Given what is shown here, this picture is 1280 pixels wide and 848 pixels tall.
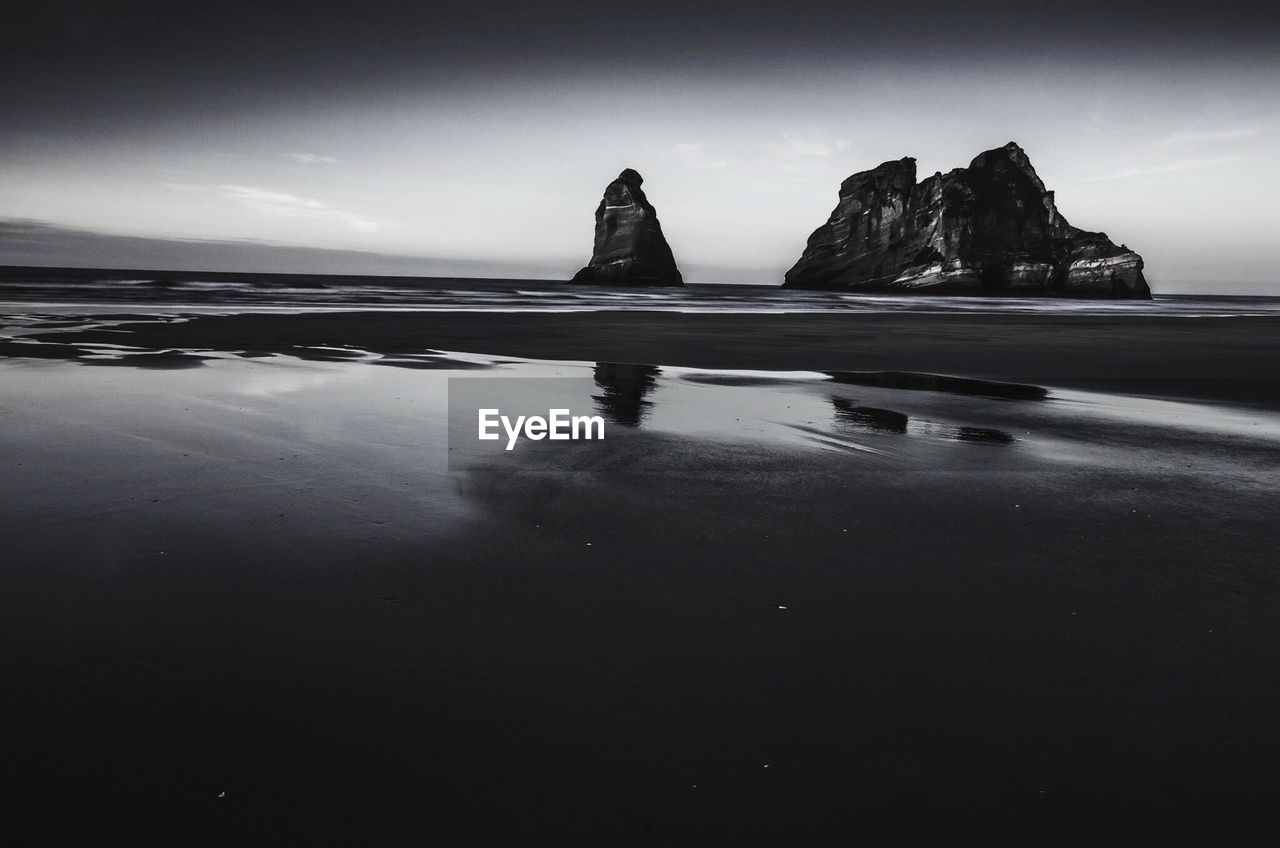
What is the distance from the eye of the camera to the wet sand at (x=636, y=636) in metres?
2.29

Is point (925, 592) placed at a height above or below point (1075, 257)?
below

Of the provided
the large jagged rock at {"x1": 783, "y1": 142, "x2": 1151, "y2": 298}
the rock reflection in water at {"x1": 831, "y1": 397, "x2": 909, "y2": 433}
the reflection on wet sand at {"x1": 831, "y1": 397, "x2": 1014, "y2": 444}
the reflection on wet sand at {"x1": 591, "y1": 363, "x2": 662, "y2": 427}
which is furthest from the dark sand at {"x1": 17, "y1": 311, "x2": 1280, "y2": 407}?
the large jagged rock at {"x1": 783, "y1": 142, "x2": 1151, "y2": 298}

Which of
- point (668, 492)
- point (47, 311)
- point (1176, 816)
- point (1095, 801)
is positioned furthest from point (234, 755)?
point (47, 311)

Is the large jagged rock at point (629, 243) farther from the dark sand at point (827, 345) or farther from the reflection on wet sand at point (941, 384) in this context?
the reflection on wet sand at point (941, 384)

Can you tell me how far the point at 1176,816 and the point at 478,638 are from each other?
96.1 inches

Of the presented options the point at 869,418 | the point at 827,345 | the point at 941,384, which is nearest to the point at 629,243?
the point at 827,345

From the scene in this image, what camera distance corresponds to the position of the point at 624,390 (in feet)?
36.0

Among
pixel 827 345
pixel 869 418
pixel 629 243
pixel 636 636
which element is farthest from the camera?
pixel 629 243

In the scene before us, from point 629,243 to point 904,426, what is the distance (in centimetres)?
14829

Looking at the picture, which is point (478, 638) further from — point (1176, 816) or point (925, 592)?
point (1176, 816)

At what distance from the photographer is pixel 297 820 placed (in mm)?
2188

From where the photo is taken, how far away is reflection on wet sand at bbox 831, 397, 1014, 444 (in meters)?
7.98

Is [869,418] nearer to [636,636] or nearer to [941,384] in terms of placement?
[941,384]

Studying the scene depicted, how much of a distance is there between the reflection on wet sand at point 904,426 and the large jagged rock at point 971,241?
109857 millimetres
